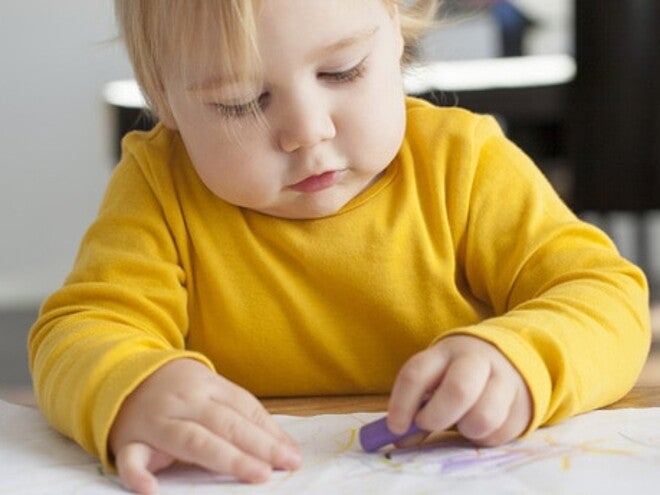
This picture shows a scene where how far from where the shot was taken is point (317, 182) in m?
0.81

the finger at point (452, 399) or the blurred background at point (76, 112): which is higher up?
the finger at point (452, 399)

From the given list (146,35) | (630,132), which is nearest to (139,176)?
(146,35)

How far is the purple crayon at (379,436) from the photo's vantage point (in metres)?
0.67

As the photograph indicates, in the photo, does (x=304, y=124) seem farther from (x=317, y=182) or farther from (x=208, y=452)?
(x=208, y=452)

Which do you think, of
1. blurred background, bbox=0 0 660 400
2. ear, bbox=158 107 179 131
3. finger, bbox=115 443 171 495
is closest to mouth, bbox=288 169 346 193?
ear, bbox=158 107 179 131

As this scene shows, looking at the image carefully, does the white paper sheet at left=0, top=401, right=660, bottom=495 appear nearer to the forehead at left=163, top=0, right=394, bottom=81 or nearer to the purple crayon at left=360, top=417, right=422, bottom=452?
the purple crayon at left=360, top=417, right=422, bottom=452

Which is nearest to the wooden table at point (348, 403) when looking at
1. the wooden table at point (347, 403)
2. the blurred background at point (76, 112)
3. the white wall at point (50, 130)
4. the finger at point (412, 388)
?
the wooden table at point (347, 403)

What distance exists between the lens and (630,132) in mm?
3000

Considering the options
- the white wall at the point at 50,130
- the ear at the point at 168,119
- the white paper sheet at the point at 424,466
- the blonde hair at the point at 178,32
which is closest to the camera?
the white paper sheet at the point at 424,466

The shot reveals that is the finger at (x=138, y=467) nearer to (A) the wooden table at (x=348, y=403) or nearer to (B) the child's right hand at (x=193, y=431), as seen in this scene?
(B) the child's right hand at (x=193, y=431)

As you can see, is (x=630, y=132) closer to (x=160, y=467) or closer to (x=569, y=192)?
(x=569, y=192)

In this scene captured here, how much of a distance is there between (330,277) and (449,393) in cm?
22

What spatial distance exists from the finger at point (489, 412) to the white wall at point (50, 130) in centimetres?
351

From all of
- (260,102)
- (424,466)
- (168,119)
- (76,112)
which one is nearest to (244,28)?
(260,102)
